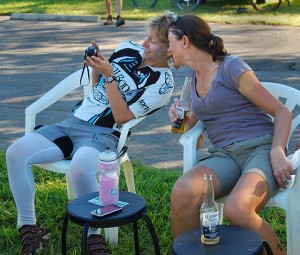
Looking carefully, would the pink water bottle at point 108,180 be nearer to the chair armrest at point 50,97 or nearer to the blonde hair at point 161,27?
Result: the blonde hair at point 161,27

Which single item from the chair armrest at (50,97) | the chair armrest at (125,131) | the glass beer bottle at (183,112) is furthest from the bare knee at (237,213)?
the chair armrest at (50,97)

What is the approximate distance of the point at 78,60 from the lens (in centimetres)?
988

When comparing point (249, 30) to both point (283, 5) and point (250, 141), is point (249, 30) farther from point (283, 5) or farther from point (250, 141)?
point (250, 141)

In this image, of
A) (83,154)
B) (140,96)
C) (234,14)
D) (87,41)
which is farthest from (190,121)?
(234,14)

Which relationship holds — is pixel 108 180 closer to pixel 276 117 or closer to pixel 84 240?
pixel 84 240

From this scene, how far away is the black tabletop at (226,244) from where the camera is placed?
291cm

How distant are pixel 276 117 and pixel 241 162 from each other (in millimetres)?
288

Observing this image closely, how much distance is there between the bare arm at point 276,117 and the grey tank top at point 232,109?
2.5 inches

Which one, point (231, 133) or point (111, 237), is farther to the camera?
point (111, 237)

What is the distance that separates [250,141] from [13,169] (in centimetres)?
134

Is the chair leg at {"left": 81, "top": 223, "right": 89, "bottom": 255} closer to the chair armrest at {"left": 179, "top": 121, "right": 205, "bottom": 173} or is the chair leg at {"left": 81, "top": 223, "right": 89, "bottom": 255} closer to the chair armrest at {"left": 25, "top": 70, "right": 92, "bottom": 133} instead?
the chair armrest at {"left": 179, "top": 121, "right": 205, "bottom": 173}

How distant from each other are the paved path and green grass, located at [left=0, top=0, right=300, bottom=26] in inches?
19.3

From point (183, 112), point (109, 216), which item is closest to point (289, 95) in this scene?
point (183, 112)

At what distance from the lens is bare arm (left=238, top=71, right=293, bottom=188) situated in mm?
3529
